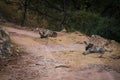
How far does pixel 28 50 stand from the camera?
10703 mm

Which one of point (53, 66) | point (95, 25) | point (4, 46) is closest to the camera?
point (53, 66)

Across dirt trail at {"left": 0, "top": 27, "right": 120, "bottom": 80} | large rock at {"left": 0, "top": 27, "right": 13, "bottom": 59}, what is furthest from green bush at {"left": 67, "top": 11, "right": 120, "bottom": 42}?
large rock at {"left": 0, "top": 27, "right": 13, "bottom": 59}

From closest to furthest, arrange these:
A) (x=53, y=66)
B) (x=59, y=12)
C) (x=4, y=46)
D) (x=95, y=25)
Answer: (x=53, y=66), (x=4, y=46), (x=95, y=25), (x=59, y=12)

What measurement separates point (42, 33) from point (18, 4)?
27.7ft

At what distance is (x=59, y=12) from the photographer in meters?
23.3

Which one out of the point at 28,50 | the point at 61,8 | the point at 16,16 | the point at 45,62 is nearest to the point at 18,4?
the point at 16,16

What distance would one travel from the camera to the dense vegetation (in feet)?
65.8

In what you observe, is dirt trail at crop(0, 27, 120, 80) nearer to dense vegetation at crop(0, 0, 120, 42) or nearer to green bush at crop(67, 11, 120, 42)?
green bush at crop(67, 11, 120, 42)

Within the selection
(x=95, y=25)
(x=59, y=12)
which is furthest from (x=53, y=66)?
(x=59, y=12)

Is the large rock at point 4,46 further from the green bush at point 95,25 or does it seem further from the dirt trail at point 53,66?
the green bush at point 95,25

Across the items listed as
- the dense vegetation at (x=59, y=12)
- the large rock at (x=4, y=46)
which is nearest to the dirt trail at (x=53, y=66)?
the large rock at (x=4, y=46)

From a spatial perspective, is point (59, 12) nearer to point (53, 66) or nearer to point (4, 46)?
point (4, 46)

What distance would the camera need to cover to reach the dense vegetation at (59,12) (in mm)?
20062

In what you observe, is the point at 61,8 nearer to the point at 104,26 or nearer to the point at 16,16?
the point at 16,16
